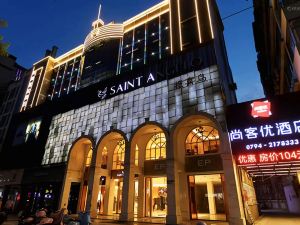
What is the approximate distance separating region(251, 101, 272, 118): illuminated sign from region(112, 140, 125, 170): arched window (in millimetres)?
14707

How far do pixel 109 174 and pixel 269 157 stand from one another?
54.1 ft

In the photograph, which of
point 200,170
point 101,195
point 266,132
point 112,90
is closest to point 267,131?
point 266,132

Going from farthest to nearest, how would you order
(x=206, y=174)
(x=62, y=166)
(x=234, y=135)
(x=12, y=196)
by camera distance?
(x=12, y=196) < (x=62, y=166) < (x=206, y=174) < (x=234, y=135)

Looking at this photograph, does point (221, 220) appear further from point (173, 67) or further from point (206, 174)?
point (173, 67)

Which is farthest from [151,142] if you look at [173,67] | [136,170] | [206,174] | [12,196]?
[12,196]

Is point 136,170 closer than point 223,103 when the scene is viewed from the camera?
No

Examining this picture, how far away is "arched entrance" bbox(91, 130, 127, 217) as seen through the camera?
896 inches

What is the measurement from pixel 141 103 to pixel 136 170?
22.3 ft

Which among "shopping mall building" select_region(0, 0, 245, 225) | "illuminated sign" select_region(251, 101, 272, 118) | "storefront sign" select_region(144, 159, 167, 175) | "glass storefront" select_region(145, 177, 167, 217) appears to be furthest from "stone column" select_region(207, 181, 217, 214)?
"illuminated sign" select_region(251, 101, 272, 118)

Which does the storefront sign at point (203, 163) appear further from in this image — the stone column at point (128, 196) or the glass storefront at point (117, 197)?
the glass storefront at point (117, 197)

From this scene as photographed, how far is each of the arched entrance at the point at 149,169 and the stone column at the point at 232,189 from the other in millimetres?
6361

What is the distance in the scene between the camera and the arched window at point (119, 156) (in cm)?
2469

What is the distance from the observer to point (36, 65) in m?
47.4

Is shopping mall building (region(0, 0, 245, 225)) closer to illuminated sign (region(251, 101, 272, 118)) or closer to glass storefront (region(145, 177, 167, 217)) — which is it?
glass storefront (region(145, 177, 167, 217))
